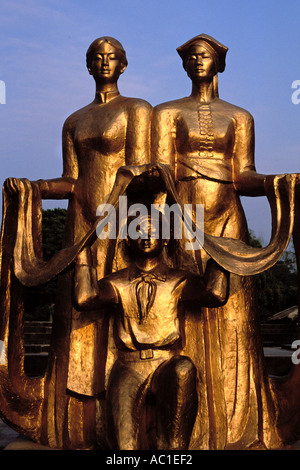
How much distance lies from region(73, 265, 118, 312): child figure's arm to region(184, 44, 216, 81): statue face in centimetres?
212

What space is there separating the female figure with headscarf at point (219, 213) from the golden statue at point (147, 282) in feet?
0.04

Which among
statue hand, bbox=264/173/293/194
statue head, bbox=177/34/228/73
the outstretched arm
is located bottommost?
statue hand, bbox=264/173/293/194

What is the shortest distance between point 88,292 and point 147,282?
1.70ft

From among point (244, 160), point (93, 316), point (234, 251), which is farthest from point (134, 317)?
point (244, 160)

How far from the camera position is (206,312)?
5910 mm

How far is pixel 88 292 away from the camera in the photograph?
540 centimetres

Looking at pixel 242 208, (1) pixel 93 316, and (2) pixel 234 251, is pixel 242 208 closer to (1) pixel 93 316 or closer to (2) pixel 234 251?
(2) pixel 234 251

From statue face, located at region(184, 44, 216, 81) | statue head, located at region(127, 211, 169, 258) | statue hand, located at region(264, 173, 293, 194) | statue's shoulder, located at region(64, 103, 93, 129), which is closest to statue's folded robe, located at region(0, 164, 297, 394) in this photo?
statue hand, located at region(264, 173, 293, 194)

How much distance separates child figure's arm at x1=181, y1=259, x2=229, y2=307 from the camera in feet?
17.8

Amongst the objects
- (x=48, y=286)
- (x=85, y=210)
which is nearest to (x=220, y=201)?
(x=85, y=210)

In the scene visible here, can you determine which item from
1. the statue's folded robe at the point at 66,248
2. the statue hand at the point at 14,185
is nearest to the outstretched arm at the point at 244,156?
the statue's folded robe at the point at 66,248

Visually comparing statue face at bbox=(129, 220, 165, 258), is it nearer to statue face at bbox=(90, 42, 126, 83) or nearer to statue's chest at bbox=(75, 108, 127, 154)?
statue's chest at bbox=(75, 108, 127, 154)

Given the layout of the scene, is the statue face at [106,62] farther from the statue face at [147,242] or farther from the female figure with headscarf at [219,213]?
the statue face at [147,242]

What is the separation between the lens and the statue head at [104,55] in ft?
20.5
